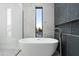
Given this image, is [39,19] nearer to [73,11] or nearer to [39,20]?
[39,20]

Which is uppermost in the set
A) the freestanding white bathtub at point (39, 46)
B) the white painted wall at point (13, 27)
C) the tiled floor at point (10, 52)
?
the white painted wall at point (13, 27)

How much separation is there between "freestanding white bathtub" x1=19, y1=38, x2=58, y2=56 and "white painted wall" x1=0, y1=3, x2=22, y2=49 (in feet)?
0.29

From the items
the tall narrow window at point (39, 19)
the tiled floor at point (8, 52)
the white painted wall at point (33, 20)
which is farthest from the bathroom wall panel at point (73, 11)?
the tiled floor at point (8, 52)

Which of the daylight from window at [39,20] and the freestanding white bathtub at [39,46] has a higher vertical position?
the daylight from window at [39,20]

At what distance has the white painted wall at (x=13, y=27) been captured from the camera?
135 cm

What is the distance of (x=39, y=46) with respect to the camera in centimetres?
135

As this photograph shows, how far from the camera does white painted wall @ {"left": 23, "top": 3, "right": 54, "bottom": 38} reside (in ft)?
4.42

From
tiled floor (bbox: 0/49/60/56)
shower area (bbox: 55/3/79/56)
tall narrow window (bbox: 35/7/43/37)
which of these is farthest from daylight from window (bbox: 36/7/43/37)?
tiled floor (bbox: 0/49/60/56)

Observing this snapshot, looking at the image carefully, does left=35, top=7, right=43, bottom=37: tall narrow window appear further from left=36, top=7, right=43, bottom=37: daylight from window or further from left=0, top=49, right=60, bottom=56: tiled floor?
left=0, top=49, right=60, bottom=56: tiled floor

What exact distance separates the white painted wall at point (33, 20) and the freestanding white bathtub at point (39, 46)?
62 millimetres

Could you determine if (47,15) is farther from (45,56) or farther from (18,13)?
(45,56)

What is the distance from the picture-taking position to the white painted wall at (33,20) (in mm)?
1348

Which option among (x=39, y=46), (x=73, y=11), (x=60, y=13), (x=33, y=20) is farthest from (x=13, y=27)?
(x=73, y=11)

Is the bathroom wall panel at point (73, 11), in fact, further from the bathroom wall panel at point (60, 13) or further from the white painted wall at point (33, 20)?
the white painted wall at point (33, 20)
